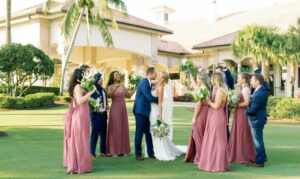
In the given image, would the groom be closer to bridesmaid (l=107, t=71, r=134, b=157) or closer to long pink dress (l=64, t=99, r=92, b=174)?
bridesmaid (l=107, t=71, r=134, b=157)

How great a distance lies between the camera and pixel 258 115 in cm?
848

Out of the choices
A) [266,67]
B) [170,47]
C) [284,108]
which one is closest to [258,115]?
[284,108]

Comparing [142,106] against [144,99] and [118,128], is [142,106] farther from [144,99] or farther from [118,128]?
[118,128]

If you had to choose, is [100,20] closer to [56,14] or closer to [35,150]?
[56,14]

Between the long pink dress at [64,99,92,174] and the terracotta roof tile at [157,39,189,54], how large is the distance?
31.0 m

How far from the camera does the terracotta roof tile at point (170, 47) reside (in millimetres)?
39406

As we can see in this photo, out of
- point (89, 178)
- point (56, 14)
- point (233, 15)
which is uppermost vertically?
point (233, 15)

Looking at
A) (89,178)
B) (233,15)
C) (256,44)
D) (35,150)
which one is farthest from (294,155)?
(233,15)

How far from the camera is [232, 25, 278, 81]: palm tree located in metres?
29.3

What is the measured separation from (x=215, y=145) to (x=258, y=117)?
3.62 ft

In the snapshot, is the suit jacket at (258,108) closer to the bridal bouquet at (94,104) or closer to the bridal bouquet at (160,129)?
the bridal bouquet at (160,129)

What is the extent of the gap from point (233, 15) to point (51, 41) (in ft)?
70.9

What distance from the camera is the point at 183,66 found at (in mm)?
9742

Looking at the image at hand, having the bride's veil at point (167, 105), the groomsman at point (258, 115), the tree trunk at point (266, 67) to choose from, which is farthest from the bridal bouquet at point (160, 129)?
the tree trunk at point (266, 67)
